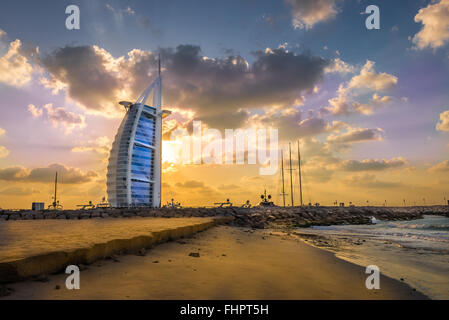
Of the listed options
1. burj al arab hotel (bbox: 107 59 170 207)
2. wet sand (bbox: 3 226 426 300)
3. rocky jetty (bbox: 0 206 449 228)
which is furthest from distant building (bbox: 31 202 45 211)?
wet sand (bbox: 3 226 426 300)

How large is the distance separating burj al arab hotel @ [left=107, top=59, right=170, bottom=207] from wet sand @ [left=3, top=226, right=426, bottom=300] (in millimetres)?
72971

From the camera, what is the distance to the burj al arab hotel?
75.5m

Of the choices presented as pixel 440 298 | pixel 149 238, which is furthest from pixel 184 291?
pixel 440 298

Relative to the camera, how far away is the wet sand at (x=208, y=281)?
3885 mm

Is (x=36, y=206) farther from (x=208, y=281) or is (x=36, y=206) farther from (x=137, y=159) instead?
(x=208, y=281)

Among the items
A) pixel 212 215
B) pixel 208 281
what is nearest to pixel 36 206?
pixel 212 215

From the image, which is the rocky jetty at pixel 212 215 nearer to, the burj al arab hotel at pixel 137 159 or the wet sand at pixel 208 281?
the wet sand at pixel 208 281

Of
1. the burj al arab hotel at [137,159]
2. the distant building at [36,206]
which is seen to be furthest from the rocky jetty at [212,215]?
the burj al arab hotel at [137,159]

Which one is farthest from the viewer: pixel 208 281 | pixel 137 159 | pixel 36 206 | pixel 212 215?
pixel 137 159

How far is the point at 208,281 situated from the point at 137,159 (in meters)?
78.5

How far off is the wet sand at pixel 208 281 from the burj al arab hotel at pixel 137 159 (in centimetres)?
7297

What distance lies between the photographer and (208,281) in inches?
192

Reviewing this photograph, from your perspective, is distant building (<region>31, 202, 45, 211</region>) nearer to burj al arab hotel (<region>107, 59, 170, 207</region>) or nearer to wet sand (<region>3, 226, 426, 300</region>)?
burj al arab hotel (<region>107, 59, 170, 207</region>)

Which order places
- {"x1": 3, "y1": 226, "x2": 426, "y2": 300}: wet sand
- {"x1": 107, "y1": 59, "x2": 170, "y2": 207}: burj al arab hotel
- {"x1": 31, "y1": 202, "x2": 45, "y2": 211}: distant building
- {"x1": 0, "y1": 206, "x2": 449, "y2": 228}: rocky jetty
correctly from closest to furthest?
{"x1": 3, "y1": 226, "x2": 426, "y2": 300}: wet sand < {"x1": 0, "y1": 206, "x2": 449, "y2": 228}: rocky jetty < {"x1": 31, "y1": 202, "x2": 45, "y2": 211}: distant building < {"x1": 107, "y1": 59, "x2": 170, "y2": 207}: burj al arab hotel
